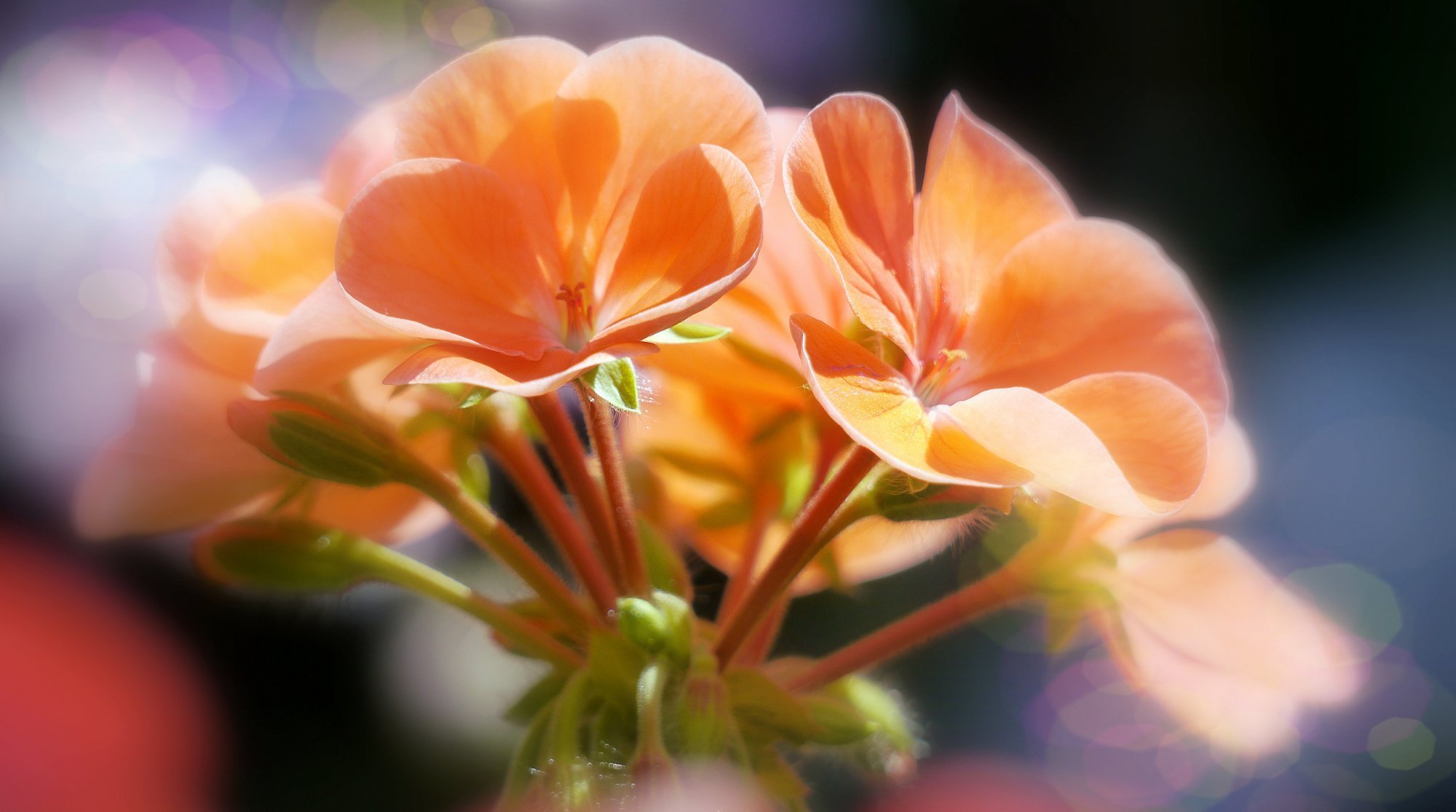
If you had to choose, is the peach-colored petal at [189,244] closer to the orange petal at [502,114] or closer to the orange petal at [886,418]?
the orange petal at [502,114]

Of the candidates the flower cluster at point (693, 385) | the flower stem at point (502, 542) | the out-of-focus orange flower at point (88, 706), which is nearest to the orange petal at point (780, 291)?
the flower cluster at point (693, 385)

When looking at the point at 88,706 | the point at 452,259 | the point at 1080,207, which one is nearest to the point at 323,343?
the point at 452,259

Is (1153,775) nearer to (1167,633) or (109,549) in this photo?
(1167,633)

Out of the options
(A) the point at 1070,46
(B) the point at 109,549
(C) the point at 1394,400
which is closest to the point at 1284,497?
(C) the point at 1394,400

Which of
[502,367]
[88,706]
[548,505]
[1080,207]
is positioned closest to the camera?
[502,367]

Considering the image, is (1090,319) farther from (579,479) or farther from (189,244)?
(189,244)

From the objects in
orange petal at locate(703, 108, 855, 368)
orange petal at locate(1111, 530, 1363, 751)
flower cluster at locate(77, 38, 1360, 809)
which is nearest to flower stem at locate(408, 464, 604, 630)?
flower cluster at locate(77, 38, 1360, 809)
